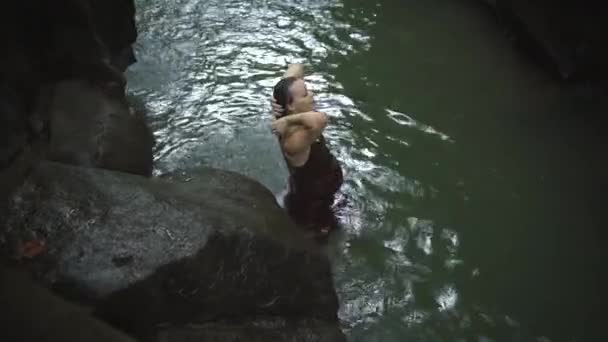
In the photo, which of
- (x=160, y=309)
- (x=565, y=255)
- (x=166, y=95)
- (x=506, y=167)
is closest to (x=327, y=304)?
(x=160, y=309)

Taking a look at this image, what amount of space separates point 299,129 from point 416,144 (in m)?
2.06

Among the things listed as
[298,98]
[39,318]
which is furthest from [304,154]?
[39,318]

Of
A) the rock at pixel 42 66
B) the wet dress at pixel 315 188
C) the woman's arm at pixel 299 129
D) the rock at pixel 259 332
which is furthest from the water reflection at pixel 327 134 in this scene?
the woman's arm at pixel 299 129

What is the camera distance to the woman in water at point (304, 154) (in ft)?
13.0

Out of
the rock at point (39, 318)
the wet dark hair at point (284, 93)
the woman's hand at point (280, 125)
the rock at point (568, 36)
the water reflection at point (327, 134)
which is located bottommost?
the water reflection at point (327, 134)

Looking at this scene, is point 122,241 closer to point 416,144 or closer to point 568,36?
point 416,144

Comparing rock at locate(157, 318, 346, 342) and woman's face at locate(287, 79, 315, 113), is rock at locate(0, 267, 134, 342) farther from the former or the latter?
woman's face at locate(287, 79, 315, 113)

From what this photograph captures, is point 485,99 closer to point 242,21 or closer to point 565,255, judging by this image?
point 565,255

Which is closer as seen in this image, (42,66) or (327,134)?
(42,66)

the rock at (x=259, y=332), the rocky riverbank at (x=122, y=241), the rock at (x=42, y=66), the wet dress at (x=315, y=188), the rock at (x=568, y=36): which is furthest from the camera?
the rock at (x=568, y=36)

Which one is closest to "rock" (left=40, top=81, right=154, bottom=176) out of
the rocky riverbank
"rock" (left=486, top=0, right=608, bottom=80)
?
the rocky riverbank

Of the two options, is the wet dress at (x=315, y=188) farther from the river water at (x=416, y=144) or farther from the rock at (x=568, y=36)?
the rock at (x=568, y=36)

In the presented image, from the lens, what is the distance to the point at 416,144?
18.6 ft

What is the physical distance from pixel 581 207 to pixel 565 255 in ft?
1.96
